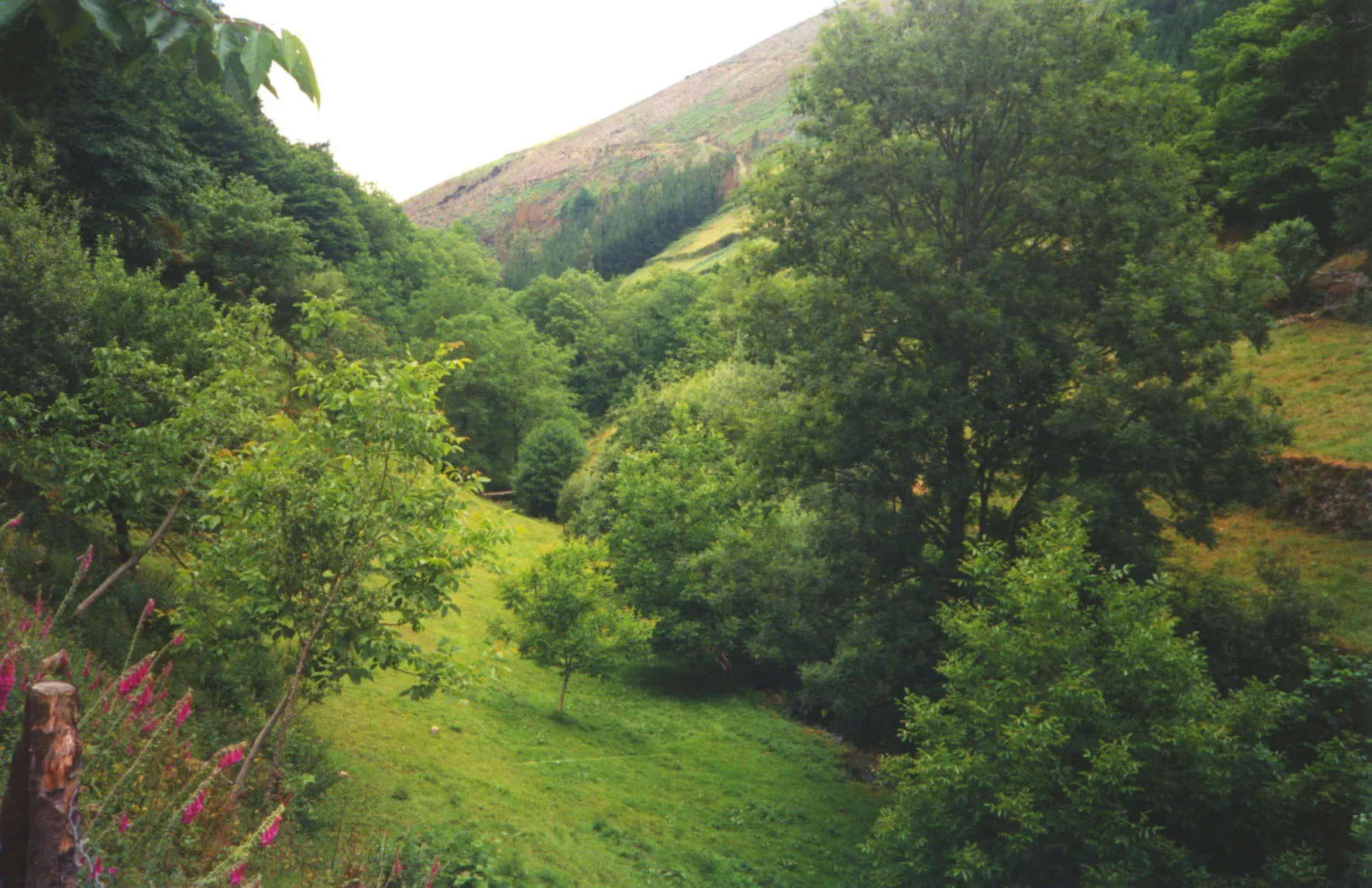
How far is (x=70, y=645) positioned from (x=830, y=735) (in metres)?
24.5

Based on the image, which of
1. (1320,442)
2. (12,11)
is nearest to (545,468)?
(1320,442)

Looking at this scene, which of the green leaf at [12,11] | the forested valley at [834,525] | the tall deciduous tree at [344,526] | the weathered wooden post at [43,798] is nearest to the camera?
the green leaf at [12,11]

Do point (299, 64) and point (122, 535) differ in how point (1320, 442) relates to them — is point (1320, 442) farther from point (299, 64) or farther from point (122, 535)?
point (122, 535)

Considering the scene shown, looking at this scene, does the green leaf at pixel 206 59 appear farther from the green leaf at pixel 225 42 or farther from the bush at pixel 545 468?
the bush at pixel 545 468

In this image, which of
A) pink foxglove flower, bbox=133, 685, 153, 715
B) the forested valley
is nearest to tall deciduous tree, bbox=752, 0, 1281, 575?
the forested valley

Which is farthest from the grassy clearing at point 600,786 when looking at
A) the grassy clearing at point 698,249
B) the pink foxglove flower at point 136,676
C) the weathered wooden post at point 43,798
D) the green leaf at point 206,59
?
the grassy clearing at point 698,249

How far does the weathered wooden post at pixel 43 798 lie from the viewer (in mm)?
3754

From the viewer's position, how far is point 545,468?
62.6m

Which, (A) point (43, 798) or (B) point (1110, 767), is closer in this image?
(A) point (43, 798)

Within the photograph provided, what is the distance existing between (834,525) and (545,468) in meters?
44.0

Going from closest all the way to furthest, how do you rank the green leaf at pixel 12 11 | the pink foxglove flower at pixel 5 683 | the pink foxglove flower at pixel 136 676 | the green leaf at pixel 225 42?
the green leaf at pixel 12 11 → the green leaf at pixel 225 42 → the pink foxglove flower at pixel 5 683 → the pink foxglove flower at pixel 136 676

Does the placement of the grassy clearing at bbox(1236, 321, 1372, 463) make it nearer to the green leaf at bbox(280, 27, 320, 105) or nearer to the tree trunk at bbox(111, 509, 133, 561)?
the green leaf at bbox(280, 27, 320, 105)

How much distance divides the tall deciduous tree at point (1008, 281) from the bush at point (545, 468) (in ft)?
143

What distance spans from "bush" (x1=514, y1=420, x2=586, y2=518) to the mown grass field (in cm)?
4503
